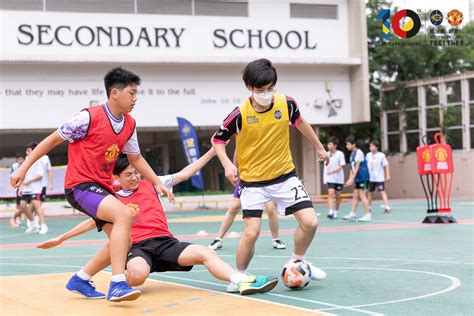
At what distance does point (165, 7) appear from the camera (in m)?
31.1

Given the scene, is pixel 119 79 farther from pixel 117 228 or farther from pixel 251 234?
pixel 251 234

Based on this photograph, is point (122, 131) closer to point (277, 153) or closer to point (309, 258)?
point (277, 153)

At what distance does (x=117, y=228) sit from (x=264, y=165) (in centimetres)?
169

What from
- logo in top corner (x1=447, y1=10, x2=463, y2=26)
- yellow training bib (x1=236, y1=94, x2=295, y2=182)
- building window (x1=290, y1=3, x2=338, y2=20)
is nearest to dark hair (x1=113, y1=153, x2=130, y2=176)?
yellow training bib (x1=236, y1=94, x2=295, y2=182)

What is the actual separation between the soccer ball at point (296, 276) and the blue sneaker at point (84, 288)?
1649mm

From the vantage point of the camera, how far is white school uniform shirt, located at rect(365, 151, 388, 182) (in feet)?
69.5

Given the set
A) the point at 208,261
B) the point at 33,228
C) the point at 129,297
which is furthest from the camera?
the point at 33,228

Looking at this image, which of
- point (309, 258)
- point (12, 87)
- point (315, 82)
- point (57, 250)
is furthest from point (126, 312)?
point (315, 82)

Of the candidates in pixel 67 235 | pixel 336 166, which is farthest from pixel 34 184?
pixel 67 235

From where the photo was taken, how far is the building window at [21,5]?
29141mm

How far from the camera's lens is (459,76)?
33625 millimetres

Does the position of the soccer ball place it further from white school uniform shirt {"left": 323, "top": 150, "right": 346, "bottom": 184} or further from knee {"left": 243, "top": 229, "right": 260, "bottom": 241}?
white school uniform shirt {"left": 323, "top": 150, "right": 346, "bottom": 184}

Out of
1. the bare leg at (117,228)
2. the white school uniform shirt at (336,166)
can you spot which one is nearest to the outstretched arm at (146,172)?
the bare leg at (117,228)

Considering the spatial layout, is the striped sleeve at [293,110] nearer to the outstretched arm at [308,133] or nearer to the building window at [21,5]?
the outstretched arm at [308,133]
